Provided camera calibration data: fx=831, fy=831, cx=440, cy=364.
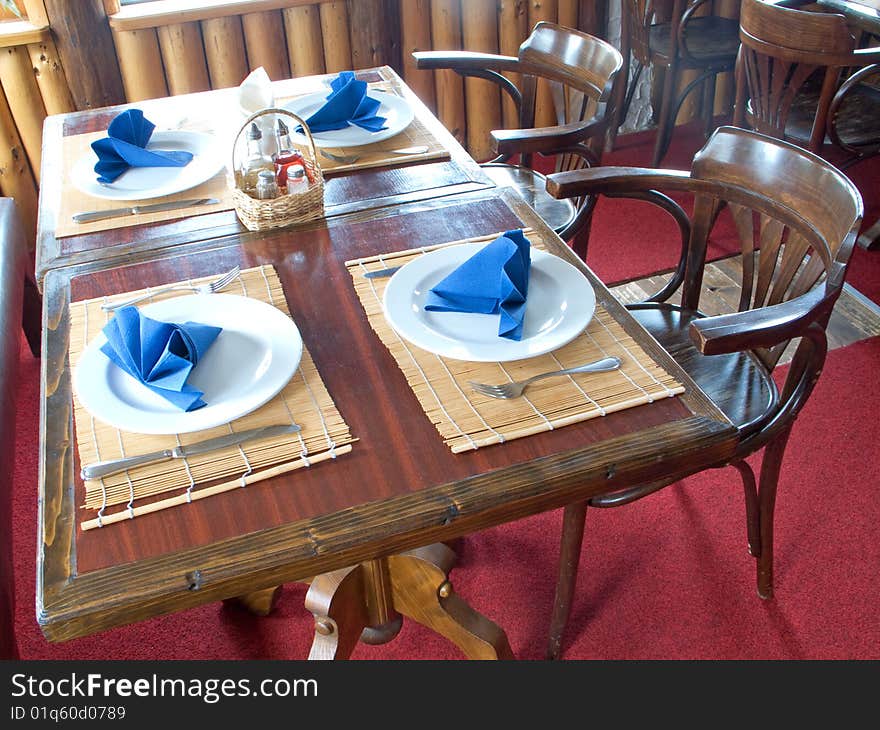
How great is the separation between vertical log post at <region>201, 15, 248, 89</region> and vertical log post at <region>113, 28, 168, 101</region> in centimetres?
17

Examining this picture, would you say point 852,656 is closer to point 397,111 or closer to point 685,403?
point 685,403

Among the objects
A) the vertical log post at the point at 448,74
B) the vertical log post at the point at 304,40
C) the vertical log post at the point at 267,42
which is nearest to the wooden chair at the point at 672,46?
the vertical log post at the point at 448,74

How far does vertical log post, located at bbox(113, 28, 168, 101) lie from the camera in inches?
113

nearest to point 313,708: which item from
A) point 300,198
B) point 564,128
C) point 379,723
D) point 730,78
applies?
point 379,723

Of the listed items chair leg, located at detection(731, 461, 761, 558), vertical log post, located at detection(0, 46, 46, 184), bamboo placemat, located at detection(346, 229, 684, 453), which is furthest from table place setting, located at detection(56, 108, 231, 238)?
vertical log post, located at detection(0, 46, 46, 184)

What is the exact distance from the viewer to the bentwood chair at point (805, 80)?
2.17 meters

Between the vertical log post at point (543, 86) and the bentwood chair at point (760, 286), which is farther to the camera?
the vertical log post at point (543, 86)

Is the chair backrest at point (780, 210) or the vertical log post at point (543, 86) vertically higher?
the chair backrest at point (780, 210)

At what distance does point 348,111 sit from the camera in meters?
1.79

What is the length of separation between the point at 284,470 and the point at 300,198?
2.14 ft

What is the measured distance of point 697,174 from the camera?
1610mm

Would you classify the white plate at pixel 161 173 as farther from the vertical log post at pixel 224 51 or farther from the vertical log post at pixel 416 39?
the vertical log post at pixel 416 39

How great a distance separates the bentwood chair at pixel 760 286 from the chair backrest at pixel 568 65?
0.43 metres

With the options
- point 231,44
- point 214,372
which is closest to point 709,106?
point 231,44
